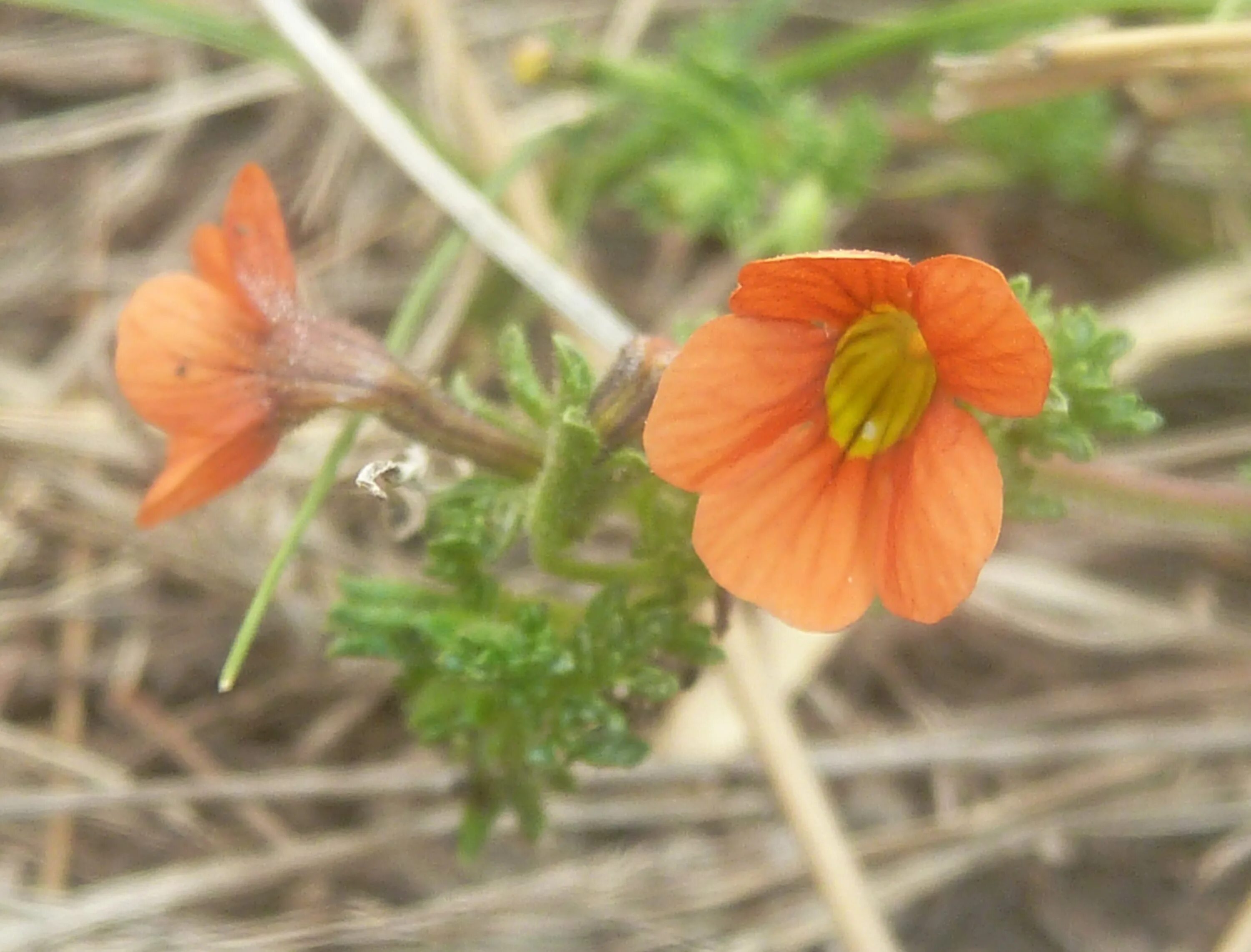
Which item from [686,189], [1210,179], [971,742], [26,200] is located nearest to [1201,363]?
[1210,179]

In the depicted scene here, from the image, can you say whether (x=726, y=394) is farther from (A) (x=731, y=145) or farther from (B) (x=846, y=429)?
(A) (x=731, y=145)

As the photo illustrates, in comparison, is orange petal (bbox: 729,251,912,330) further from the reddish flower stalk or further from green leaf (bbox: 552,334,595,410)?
the reddish flower stalk

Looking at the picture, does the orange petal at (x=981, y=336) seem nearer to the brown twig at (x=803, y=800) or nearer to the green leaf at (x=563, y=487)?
the green leaf at (x=563, y=487)

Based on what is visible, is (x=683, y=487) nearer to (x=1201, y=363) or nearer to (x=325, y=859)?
(x=325, y=859)

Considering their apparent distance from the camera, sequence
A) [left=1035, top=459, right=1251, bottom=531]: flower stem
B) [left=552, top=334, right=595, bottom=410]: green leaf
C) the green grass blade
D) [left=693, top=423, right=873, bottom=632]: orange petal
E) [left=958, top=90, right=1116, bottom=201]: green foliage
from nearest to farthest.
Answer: [left=693, top=423, right=873, bottom=632]: orange petal < [left=552, top=334, right=595, bottom=410]: green leaf < [left=1035, top=459, right=1251, bottom=531]: flower stem < the green grass blade < [left=958, top=90, right=1116, bottom=201]: green foliage

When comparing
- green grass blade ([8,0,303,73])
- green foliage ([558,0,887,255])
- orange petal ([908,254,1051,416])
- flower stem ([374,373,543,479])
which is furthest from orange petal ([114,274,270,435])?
green foliage ([558,0,887,255])
